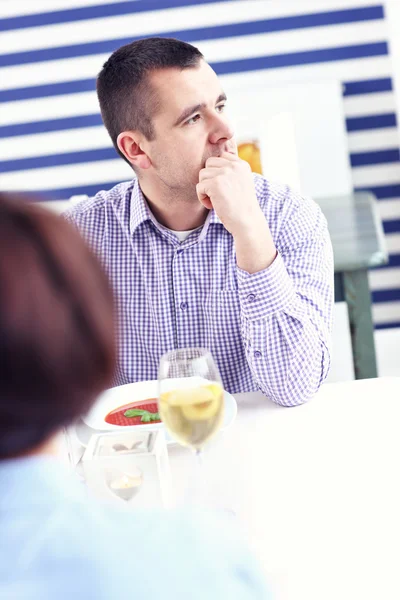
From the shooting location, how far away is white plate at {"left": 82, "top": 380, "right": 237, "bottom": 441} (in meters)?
1.22

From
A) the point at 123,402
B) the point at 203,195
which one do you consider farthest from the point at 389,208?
the point at 123,402

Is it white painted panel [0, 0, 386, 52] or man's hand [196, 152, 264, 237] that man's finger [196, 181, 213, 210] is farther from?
white painted panel [0, 0, 386, 52]

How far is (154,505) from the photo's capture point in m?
0.97

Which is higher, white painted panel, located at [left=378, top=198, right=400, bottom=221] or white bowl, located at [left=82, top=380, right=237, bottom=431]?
white painted panel, located at [left=378, top=198, right=400, bottom=221]

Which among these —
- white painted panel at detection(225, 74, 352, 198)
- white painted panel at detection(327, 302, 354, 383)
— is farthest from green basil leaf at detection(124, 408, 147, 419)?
white painted panel at detection(225, 74, 352, 198)

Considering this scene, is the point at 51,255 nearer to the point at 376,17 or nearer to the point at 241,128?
→ the point at 241,128

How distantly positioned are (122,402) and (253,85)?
246 cm

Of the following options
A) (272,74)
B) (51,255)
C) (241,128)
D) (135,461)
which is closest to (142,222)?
(135,461)

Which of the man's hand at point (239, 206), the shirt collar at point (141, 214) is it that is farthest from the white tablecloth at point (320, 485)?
the shirt collar at point (141, 214)

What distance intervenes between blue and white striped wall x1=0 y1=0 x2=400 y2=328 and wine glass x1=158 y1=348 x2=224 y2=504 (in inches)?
106

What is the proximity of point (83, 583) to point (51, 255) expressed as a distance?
0.23 meters

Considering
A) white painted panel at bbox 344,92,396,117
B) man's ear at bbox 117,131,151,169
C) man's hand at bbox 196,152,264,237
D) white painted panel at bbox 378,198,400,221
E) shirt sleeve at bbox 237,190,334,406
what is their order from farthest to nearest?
white painted panel at bbox 378,198,400,221
white painted panel at bbox 344,92,396,117
man's ear at bbox 117,131,151,169
man's hand at bbox 196,152,264,237
shirt sleeve at bbox 237,190,334,406

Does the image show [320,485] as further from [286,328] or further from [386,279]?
[386,279]

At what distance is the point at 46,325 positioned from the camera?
48 centimetres
